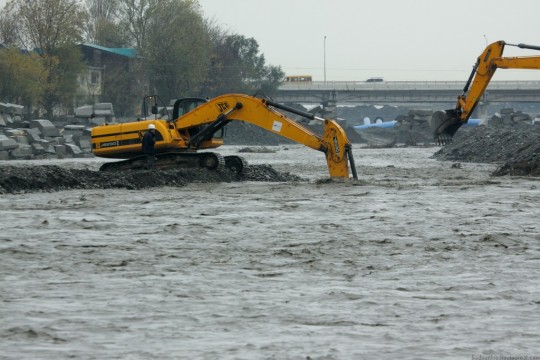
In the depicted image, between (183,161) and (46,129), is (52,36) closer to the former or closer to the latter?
(46,129)

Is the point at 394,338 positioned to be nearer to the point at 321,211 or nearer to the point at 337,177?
the point at 321,211

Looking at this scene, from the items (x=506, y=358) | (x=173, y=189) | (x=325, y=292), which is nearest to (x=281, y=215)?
(x=173, y=189)

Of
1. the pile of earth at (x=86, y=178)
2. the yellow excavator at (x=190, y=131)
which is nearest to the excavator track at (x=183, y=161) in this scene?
the yellow excavator at (x=190, y=131)

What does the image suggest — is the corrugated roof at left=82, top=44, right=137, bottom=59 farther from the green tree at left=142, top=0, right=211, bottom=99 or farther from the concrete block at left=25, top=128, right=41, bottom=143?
the concrete block at left=25, top=128, right=41, bottom=143

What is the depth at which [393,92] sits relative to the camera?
5359 inches

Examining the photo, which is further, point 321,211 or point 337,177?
point 337,177

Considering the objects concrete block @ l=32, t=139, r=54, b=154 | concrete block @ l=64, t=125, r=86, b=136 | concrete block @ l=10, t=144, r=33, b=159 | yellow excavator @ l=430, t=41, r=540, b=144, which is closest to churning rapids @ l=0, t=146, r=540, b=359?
yellow excavator @ l=430, t=41, r=540, b=144

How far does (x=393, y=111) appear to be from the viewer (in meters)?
193

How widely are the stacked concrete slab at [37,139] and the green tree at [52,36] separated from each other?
673 inches

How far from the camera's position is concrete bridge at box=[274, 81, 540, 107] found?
5157 inches

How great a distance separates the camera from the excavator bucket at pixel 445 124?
36.7 meters

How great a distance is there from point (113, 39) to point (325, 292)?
9567 centimetres

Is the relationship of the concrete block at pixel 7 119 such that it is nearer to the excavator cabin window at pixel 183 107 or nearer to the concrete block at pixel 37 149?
the concrete block at pixel 37 149

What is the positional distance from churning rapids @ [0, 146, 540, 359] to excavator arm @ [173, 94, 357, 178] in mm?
3724
